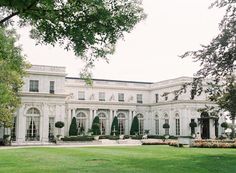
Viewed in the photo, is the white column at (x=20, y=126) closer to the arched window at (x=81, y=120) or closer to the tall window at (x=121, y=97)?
the arched window at (x=81, y=120)

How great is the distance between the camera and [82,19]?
31.3ft

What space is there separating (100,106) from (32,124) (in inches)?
547

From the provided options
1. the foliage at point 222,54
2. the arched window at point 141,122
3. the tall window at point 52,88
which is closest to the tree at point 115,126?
the arched window at point 141,122

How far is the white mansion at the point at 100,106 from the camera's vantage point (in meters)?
46.1

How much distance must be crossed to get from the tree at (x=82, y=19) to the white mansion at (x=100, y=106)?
36.6 m

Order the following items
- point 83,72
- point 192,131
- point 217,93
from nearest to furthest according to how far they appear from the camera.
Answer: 1. point 83,72
2. point 217,93
3. point 192,131

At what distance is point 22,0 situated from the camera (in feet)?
28.4

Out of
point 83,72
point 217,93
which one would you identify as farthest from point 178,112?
point 83,72

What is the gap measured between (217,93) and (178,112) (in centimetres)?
3395

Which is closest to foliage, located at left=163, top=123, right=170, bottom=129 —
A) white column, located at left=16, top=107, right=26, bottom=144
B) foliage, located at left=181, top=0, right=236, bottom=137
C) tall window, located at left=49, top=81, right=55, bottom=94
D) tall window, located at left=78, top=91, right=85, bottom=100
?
tall window, located at left=78, top=91, right=85, bottom=100

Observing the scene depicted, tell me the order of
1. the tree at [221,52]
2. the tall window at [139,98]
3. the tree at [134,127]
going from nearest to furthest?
the tree at [221,52], the tree at [134,127], the tall window at [139,98]

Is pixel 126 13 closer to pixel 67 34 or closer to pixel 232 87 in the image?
pixel 67 34

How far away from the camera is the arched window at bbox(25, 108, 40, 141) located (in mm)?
45781

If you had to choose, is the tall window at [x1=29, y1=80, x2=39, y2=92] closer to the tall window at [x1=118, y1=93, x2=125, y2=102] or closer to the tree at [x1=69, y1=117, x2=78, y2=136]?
the tree at [x1=69, y1=117, x2=78, y2=136]
